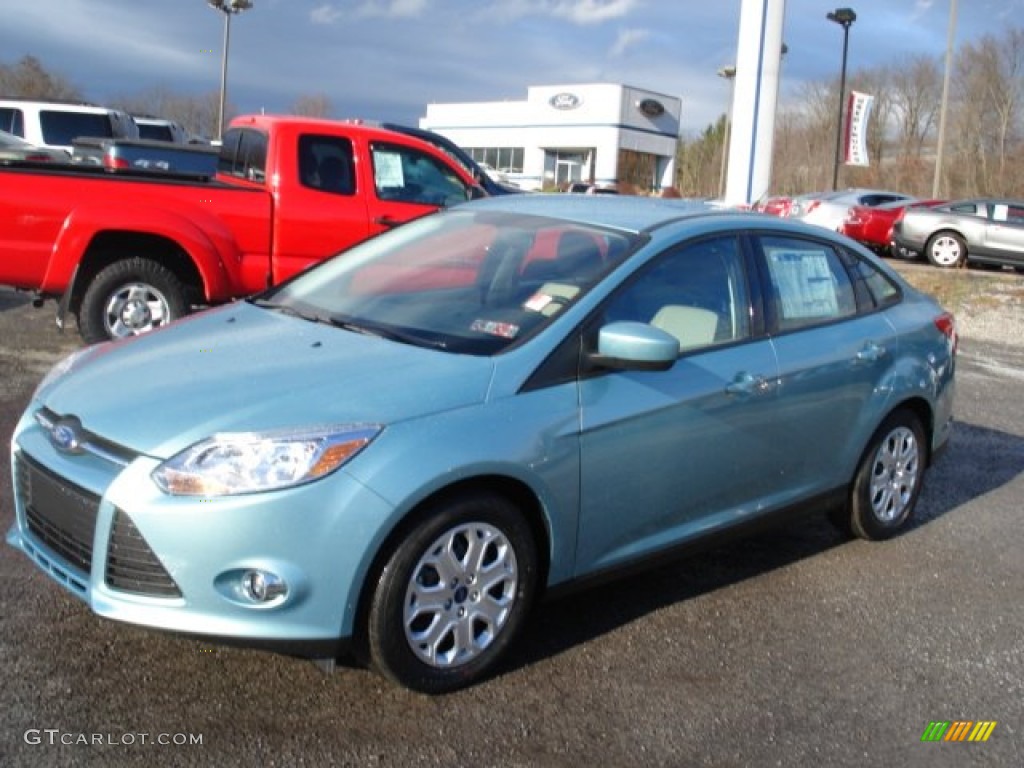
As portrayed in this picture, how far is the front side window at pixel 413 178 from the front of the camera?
901 centimetres

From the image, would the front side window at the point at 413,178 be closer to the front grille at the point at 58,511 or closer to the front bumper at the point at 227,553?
the front grille at the point at 58,511

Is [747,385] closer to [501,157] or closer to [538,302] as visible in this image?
[538,302]

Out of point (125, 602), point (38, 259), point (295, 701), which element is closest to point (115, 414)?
point (125, 602)

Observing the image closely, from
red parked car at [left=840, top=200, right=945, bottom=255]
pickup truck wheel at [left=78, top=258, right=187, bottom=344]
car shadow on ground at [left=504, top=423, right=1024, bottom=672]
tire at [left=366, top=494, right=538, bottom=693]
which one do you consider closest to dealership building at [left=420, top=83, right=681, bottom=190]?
red parked car at [left=840, top=200, right=945, bottom=255]

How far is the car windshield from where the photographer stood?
12.8 ft

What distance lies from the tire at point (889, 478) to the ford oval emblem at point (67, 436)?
347cm

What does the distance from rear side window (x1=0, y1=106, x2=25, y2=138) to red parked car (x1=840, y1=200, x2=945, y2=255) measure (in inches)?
611

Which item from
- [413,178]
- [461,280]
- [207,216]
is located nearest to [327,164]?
[413,178]

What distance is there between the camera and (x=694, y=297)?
4316 mm

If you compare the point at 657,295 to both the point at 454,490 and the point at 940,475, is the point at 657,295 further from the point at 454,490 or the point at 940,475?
the point at 940,475

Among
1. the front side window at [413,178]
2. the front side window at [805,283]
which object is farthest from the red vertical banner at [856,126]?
the front side window at [805,283]

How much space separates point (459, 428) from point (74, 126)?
1950 centimetres

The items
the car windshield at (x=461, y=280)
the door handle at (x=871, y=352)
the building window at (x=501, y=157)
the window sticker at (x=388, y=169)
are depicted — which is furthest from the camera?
the building window at (x=501, y=157)

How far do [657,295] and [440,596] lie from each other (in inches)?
58.4
